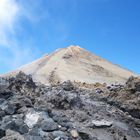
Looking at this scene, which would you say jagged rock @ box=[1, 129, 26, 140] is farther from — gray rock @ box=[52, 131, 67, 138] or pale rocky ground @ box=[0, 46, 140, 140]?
gray rock @ box=[52, 131, 67, 138]

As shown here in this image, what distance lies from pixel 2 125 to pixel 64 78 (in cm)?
4570

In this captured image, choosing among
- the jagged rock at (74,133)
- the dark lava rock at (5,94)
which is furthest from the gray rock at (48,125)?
the dark lava rock at (5,94)

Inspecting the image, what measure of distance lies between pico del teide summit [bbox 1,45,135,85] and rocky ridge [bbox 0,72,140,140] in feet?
113

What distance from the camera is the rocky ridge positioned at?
1164 cm

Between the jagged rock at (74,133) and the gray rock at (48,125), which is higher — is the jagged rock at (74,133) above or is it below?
below

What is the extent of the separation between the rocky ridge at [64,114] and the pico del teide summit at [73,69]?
34.3 m

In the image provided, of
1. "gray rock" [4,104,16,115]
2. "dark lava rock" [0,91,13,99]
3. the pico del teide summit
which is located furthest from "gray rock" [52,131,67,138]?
the pico del teide summit

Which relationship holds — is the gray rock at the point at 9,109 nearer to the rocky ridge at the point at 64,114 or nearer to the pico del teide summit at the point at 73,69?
the rocky ridge at the point at 64,114

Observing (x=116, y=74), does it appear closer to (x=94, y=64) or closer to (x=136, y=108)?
(x=94, y=64)

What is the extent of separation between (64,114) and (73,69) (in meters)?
51.3

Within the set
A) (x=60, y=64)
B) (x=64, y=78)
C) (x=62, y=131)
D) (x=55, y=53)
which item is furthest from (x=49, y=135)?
(x=55, y=53)

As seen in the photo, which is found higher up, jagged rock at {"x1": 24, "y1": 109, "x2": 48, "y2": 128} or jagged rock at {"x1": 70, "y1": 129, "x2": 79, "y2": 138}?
jagged rock at {"x1": 24, "y1": 109, "x2": 48, "y2": 128}

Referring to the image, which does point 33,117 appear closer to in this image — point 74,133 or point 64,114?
point 74,133

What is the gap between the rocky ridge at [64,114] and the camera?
1164cm
